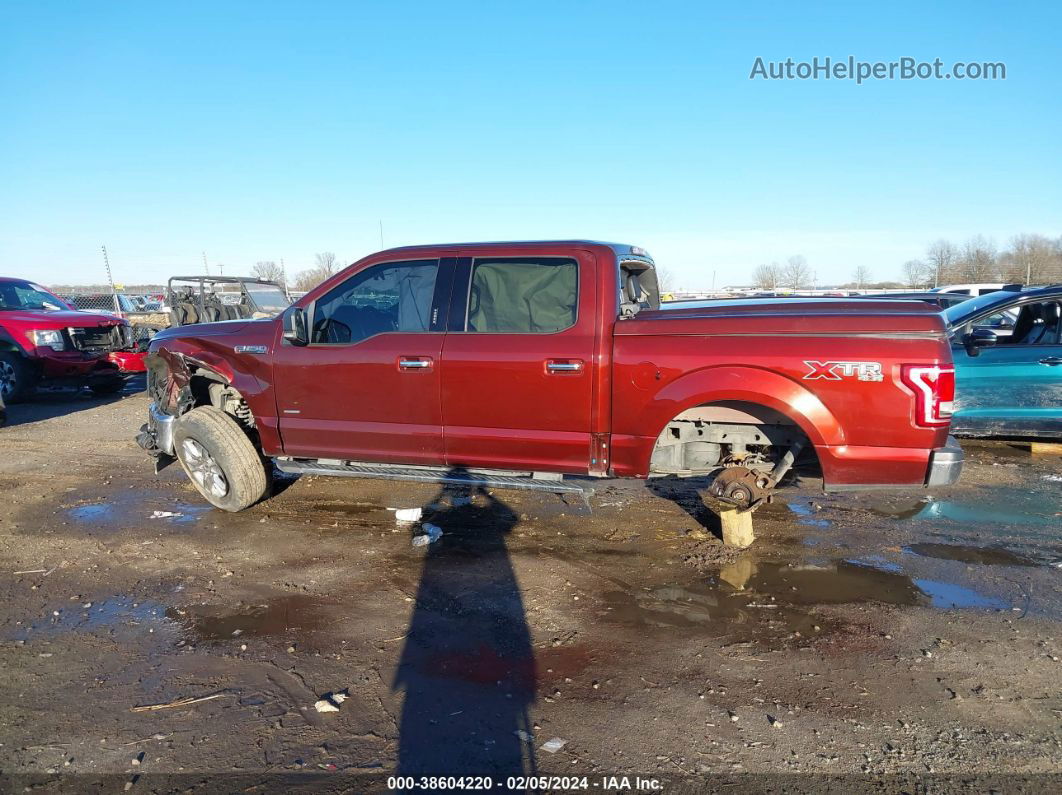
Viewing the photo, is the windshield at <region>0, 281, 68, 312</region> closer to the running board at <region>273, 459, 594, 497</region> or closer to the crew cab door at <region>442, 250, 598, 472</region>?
the running board at <region>273, 459, 594, 497</region>

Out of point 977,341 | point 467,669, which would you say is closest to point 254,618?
point 467,669

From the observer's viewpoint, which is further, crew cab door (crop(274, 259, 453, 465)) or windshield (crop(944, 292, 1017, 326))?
windshield (crop(944, 292, 1017, 326))

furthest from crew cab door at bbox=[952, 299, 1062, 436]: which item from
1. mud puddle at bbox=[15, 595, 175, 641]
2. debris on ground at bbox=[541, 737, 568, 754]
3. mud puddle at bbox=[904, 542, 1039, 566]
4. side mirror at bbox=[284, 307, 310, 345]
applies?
mud puddle at bbox=[15, 595, 175, 641]

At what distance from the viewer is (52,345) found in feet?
32.7

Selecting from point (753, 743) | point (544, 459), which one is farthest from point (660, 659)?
point (544, 459)

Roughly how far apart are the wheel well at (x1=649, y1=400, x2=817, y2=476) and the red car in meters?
10.2

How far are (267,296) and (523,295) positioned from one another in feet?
35.9

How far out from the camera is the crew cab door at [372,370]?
175 inches

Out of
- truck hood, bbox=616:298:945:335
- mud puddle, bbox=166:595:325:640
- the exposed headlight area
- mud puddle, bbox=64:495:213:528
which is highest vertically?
truck hood, bbox=616:298:945:335

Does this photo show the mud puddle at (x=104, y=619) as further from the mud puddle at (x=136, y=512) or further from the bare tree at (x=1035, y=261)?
the bare tree at (x=1035, y=261)

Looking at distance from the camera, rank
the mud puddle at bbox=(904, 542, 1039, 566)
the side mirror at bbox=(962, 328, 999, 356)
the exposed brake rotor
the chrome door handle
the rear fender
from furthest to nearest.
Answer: the side mirror at bbox=(962, 328, 999, 356), the mud puddle at bbox=(904, 542, 1039, 566), the chrome door handle, the exposed brake rotor, the rear fender

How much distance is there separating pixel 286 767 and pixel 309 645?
90 cm

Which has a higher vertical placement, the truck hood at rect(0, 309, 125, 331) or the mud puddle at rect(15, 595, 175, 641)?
the truck hood at rect(0, 309, 125, 331)

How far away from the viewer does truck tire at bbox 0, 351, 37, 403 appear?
32.4ft
